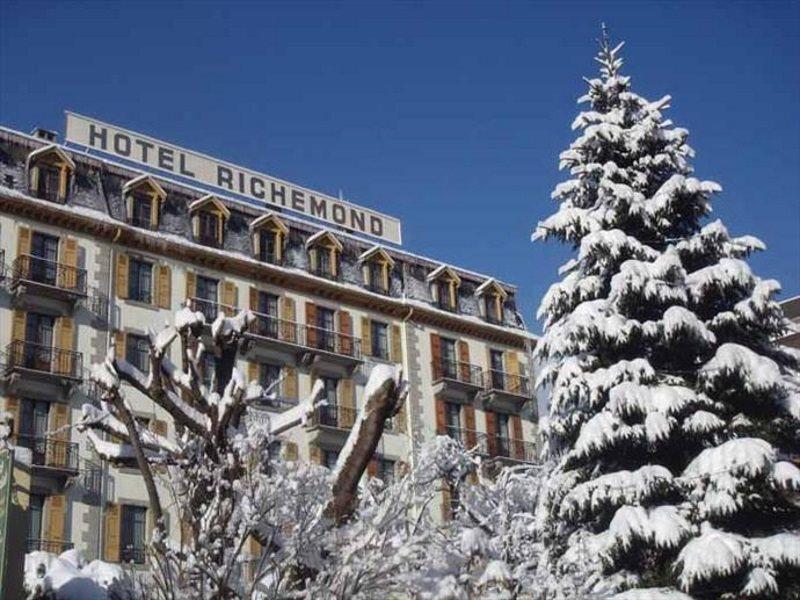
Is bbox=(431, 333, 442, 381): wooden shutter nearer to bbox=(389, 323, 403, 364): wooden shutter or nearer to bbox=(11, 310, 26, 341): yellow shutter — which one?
bbox=(389, 323, 403, 364): wooden shutter

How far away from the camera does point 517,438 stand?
3872cm

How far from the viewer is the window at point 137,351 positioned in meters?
30.6

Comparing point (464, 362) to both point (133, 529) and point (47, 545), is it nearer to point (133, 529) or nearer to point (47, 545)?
point (133, 529)

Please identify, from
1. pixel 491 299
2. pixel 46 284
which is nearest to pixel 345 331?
pixel 491 299

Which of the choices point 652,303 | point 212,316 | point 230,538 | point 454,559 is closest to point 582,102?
point 652,303

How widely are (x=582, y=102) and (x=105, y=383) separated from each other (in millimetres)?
11239

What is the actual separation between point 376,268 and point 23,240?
42.5 feet

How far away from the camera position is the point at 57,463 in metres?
27.7

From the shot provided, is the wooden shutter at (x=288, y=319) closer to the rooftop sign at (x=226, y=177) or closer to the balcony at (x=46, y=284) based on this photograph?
the rooftop sign at (x=226, y=177)

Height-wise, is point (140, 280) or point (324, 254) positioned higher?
point (324, 254)

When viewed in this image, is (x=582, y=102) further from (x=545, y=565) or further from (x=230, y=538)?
(x=230, y=538)

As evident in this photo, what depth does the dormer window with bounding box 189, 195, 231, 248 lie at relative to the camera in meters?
33.8

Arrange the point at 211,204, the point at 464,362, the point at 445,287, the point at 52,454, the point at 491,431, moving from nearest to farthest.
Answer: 1. the point at 52,454
2. the point at 211,204
3. the point at 491,431
4. the point at 464,362
5. the point at 445,287

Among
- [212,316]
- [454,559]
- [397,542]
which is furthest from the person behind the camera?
[212,316]
